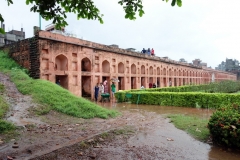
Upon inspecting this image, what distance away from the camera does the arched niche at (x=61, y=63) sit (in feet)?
40.6

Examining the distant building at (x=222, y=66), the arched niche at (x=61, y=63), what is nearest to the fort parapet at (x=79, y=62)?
the arched niche at (x=61, y=63)

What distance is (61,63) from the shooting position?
41.4 ft

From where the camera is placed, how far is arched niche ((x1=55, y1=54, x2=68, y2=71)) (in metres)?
12.4

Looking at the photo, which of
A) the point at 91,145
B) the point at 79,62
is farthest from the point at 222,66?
the point at 91,145

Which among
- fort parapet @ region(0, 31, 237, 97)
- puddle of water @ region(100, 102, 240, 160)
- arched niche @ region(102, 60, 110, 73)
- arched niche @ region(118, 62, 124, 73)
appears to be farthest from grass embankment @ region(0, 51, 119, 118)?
arched niche @ region(118, 62, 124, 73)

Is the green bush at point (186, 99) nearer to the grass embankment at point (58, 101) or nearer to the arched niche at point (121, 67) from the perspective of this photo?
the grass embankment at point (58, 101)

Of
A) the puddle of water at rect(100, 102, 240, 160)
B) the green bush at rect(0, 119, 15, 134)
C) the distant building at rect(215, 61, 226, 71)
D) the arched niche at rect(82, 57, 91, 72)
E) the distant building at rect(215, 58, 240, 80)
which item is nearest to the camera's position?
the puddle of water at rect(100, 102, 240, 160)

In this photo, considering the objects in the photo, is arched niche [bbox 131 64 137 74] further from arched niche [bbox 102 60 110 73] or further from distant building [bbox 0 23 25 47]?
distant building [bbox 0 23 25 47]

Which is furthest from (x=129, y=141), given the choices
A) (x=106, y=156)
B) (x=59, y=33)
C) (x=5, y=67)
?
(x=5, y=67)

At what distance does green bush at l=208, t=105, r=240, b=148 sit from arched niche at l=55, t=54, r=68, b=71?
32.7 feet

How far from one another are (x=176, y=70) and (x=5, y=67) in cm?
2379

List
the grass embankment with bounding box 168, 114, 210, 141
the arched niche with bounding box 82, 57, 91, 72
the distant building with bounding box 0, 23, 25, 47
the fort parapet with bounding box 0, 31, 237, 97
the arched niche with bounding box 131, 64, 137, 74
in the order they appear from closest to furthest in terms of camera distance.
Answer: the grass embankment with bounding box 168, 114, 210, 141
the fort parapet with bounding box 0, 31, 237, 97
the arched niche with bounding box 82, 57, 91, 72
the distant building with bounding box 0, 23, 25, 47
the arched niche with bounding box 131, 64, 137, 74

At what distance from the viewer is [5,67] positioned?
38.3 ft

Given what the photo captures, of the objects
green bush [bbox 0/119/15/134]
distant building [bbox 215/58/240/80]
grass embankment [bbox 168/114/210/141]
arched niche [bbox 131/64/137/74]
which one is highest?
distant building [bbox 215/58/240/80]
